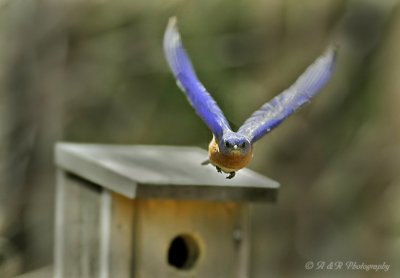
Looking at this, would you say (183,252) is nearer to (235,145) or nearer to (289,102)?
(289,102)

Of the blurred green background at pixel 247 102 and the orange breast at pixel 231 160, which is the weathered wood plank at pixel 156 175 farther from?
the blurred green background at pixel 247 102

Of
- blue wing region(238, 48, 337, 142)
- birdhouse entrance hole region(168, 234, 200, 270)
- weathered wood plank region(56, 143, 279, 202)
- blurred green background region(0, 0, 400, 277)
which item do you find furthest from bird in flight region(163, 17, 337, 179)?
blurred green background region(0, 0, 400, 277)

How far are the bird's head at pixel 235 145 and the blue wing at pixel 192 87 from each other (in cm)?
5

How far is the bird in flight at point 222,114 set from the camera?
2.11m

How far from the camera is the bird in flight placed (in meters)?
2.11

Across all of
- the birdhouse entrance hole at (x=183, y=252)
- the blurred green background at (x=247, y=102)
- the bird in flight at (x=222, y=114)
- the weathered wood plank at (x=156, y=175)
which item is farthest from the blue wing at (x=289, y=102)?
the blurred green background at (x=247, y=102)

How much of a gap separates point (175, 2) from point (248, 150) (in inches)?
116

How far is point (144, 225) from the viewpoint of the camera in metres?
2.86

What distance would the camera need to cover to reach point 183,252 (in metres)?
3.04

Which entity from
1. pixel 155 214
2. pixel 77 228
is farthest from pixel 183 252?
pixel 77 228

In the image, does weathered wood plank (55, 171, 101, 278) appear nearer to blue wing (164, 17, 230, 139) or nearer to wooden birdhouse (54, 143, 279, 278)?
wooden birdhouse (54, 143, 279, 278)

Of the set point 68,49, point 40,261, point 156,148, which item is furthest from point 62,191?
point 68,49

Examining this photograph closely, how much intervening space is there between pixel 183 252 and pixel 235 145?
1026 millimetres

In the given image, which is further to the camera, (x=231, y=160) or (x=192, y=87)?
(x=192, y=87)
